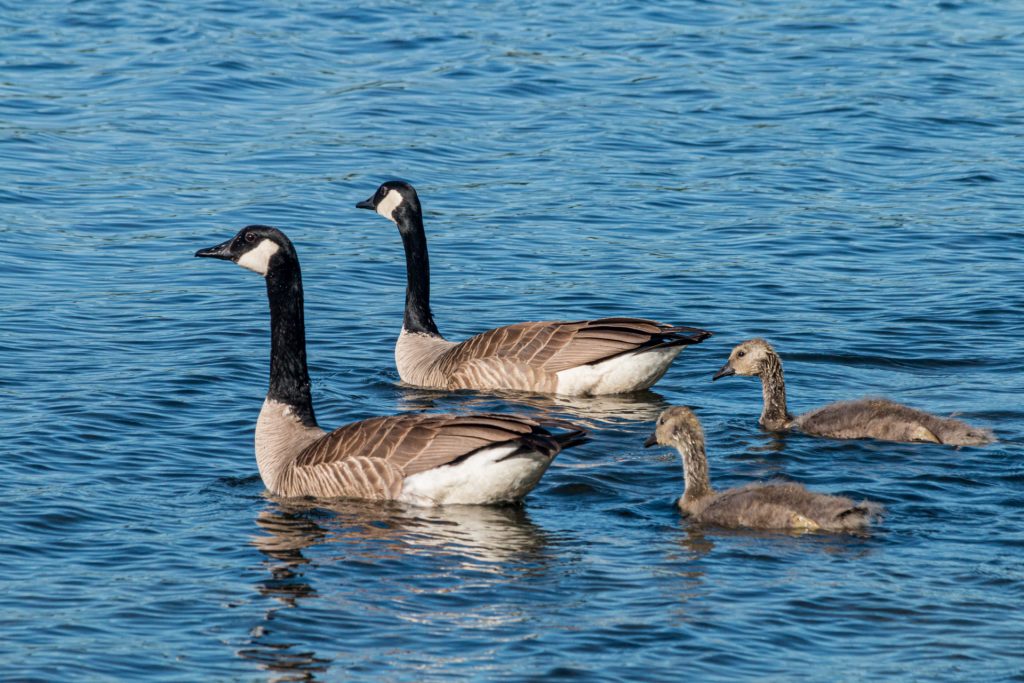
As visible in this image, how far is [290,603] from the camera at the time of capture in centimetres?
971

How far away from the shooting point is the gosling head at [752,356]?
1390cm

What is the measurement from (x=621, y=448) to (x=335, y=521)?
298 centimetres

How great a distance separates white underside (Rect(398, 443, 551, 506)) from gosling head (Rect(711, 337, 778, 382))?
3122 mm

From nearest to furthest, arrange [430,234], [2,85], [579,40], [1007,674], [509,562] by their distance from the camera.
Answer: [1007,674] < [509,562] < [430,234] < [2,85] < [579,40]

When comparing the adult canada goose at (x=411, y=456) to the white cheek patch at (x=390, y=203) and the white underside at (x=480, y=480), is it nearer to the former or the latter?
the white underside at (x=480, y=480)

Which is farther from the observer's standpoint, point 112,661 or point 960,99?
point 960,99

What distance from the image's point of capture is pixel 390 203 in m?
17.0

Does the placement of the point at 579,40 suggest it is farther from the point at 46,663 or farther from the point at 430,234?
the point at 46,663

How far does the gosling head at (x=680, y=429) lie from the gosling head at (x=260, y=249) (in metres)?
3.22

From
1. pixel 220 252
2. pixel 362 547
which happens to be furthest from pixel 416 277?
pixel 362 547

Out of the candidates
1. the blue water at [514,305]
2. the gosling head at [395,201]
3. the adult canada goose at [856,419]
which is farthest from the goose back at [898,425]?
the gosling head at [395,201]

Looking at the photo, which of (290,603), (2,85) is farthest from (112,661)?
(2,85)

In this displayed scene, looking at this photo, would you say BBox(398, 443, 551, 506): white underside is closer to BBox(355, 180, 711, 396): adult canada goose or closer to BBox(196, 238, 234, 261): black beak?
BBox(196, 238, 234, 261): black beak

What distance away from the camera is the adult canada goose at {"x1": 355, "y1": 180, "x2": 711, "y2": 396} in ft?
48.5
